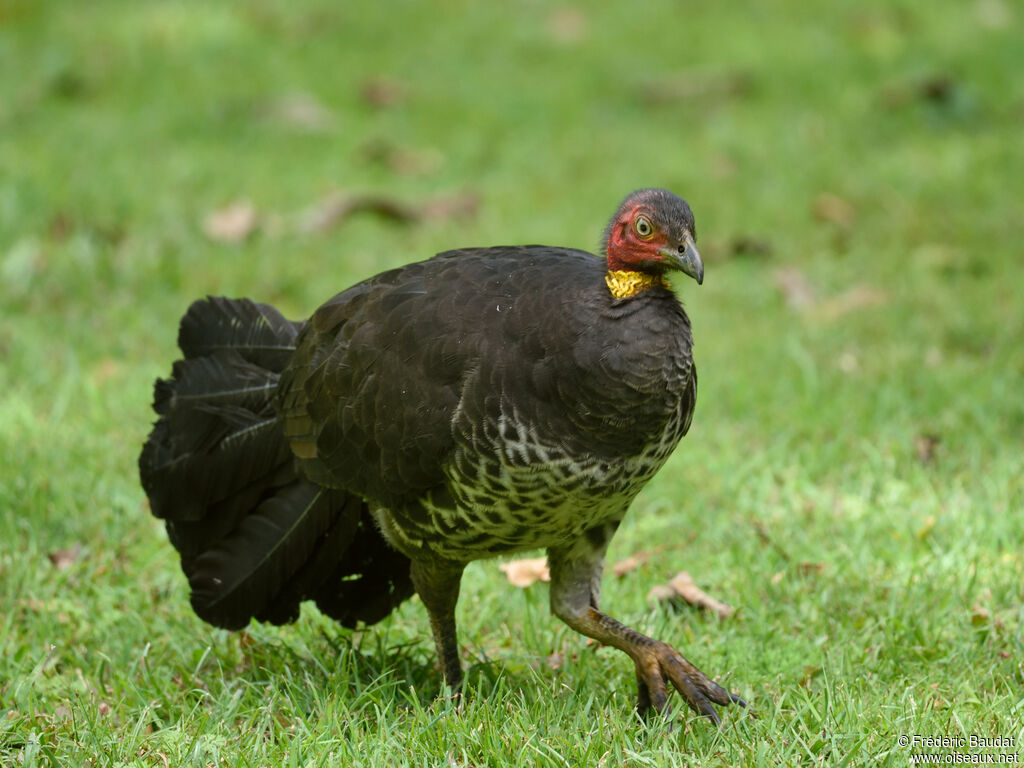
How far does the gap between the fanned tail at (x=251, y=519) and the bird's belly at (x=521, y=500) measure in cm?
47

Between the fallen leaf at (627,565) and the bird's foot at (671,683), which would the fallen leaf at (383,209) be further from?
the bird's foot at (671,683)

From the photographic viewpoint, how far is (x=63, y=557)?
466cm

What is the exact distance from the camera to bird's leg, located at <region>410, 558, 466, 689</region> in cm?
386

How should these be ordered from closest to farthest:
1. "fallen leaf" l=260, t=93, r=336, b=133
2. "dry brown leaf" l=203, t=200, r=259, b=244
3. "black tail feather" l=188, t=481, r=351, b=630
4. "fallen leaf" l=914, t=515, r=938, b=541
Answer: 1. "black tail feather" l=188, t=481, r=351, b=630
2. "fallen leaf" l=914, t=515, r=938, b=541
3. "dry brown leaf" l=203, t=200, r=259, b=244
4. "fallen leaf" l=260, t=93, r=336, b=133

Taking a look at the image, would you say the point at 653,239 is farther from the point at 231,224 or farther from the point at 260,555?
the point at 231,224

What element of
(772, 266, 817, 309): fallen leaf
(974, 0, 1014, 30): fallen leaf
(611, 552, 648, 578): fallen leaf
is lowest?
(611, 552, 648, 578): fallen leaf

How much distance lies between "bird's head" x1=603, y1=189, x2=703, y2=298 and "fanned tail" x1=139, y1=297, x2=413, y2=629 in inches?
47.8

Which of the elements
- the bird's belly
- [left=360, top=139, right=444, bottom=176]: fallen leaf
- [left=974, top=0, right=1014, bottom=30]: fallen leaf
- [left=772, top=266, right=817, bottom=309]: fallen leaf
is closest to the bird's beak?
the bird's belly

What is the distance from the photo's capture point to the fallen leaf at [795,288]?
7.05 meters

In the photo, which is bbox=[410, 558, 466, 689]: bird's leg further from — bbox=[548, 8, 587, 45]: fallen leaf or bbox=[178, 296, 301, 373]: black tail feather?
bbox=[548, 8, 587, 45]: fallen leaf

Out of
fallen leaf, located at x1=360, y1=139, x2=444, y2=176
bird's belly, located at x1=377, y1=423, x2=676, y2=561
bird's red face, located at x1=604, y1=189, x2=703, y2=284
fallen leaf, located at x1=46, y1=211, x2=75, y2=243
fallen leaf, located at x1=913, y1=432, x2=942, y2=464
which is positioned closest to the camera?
bird's belly, located at x1=377, y1=423, x2=676, y2=561

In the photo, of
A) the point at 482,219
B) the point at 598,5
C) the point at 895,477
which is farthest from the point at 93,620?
the point at 598,5

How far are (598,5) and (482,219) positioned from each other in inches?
176

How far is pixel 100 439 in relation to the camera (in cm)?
549
